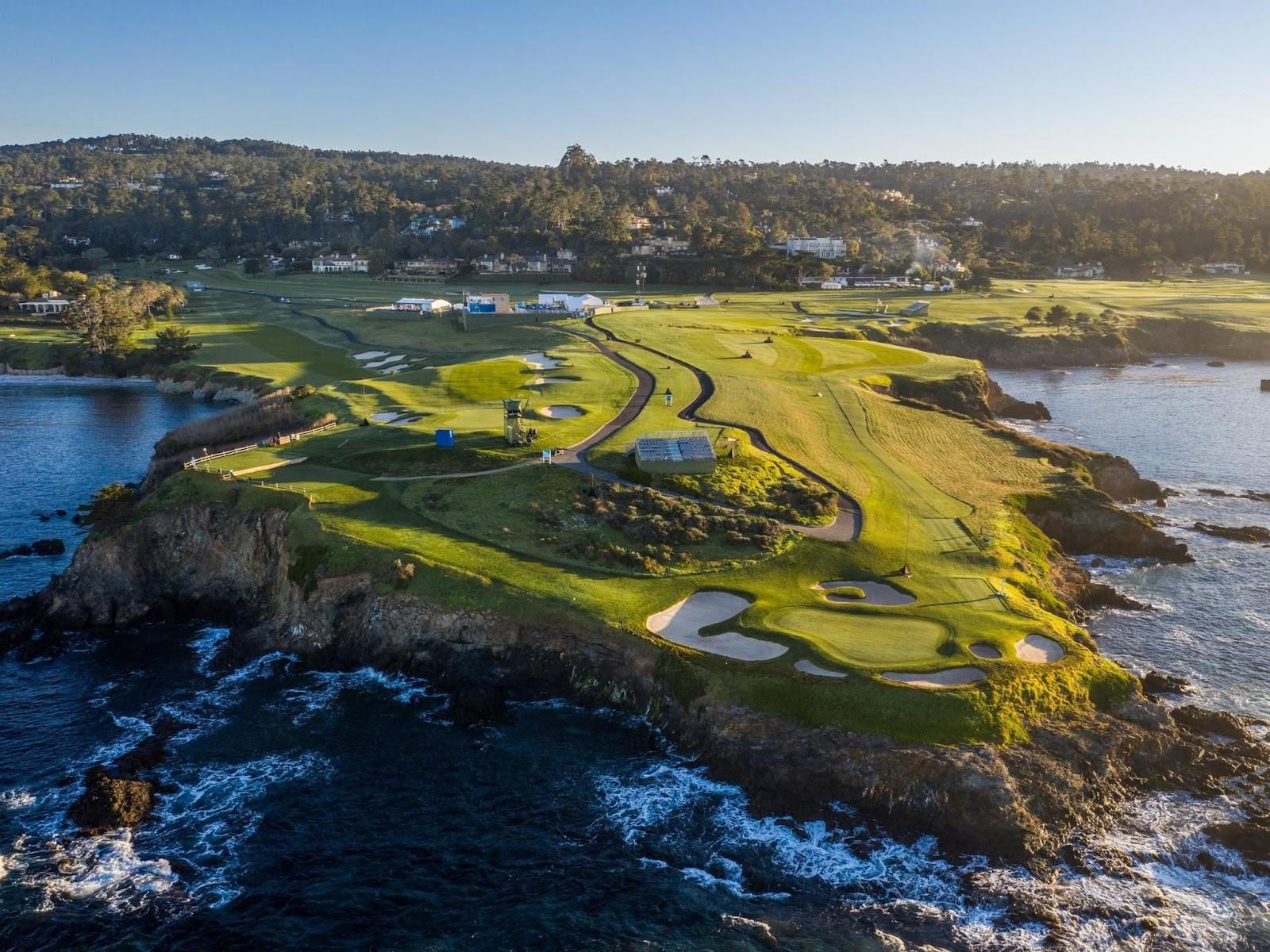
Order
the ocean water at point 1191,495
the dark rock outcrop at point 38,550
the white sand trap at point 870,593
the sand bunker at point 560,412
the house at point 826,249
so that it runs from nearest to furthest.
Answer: the white sand trap at point 870,593, the ocean water at point 1191,495, the dark rock outcrop at point 38,550, the sand bunker at point 560,412, the house at point 826,249

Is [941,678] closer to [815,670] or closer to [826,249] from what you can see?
[815,670]

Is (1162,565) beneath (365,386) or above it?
beneath

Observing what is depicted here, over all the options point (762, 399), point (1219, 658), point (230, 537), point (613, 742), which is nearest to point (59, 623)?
point (230, 537)

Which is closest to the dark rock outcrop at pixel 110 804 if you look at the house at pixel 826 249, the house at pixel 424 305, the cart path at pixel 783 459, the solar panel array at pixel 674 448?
the cart path at pixel 783 459

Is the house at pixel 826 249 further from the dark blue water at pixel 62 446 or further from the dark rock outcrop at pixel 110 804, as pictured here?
the dark rock outcrop at pixel 110 804

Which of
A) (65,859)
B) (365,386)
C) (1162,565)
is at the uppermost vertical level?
(365,386)

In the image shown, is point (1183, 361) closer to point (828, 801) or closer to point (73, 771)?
point (828, 801)

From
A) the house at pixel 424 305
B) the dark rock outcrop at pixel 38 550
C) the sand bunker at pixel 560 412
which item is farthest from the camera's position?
the house at pixel 424 305
